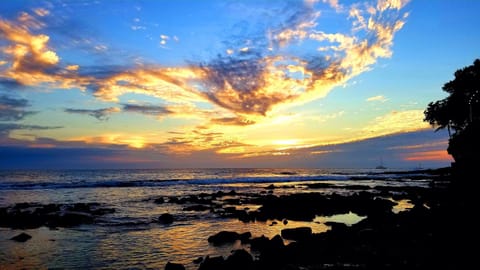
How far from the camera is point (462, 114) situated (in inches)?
2083

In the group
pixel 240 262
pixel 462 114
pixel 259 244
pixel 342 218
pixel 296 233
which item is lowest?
pixel 342 218

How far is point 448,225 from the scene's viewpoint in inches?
591

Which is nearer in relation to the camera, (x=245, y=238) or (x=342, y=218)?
(x=245, y=238)

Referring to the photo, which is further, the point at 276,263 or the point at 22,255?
the point at 22,255

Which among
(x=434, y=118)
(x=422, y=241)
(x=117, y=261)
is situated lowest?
(x=117, y=261)

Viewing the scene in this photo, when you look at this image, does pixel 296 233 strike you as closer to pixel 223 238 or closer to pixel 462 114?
pixel 223 238

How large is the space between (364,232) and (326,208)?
13373mm

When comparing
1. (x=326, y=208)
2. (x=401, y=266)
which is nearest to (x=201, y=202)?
(x=326, y=208)

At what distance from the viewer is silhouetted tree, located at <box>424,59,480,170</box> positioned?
36.9 meters

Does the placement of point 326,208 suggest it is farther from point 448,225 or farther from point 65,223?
point 65,223

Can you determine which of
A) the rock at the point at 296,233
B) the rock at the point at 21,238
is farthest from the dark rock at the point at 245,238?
the rock at the point at 21,238

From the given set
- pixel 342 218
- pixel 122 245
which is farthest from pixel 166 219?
pixel 342 218

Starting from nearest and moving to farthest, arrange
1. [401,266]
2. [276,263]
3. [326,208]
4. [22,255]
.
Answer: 1. [401,266]
2. [276,263]
3. [22,255]
4. [326,208]

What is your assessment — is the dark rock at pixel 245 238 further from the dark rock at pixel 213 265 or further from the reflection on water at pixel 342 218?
the reflection on water at pixel 342 218
